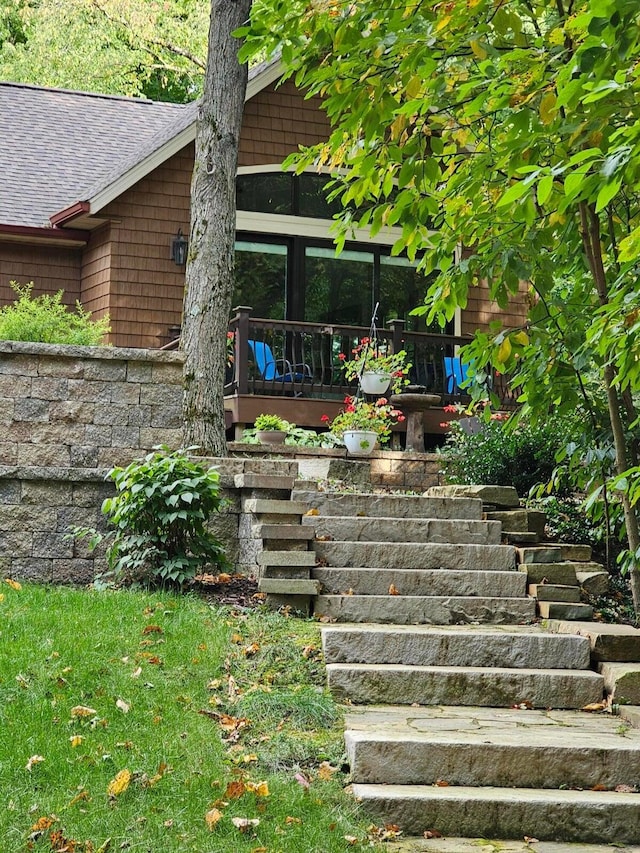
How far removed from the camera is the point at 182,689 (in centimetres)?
503

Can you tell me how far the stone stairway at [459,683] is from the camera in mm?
4383

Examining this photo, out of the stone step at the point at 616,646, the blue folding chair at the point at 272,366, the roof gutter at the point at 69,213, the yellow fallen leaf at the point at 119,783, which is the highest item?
the roof gutter at the point at 69,213

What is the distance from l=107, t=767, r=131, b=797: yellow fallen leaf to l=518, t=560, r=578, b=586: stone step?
3.63 meters

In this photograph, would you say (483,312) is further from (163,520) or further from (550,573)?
(163,520)

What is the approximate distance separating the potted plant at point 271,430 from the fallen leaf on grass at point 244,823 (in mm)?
6821

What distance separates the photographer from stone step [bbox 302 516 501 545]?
23.5ft

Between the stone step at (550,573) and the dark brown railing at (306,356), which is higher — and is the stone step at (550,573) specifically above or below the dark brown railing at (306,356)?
below

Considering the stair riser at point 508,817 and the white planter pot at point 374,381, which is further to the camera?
the white planter pot at point 374,381

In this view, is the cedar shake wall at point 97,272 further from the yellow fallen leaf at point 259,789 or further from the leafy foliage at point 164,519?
the yellow fallen leaf at point 259,789

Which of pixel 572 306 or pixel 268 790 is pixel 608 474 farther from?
pixel 268 790

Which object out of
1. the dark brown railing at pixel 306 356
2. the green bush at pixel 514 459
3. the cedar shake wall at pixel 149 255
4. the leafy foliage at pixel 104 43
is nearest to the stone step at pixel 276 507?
the green bush at pixel 514 459

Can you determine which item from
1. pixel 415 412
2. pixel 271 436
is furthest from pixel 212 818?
pixel 415 412

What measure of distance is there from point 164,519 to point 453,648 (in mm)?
1931

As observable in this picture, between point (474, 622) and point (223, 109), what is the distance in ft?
15.0
